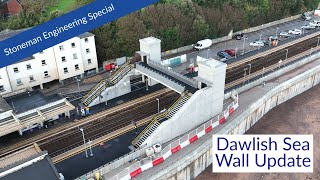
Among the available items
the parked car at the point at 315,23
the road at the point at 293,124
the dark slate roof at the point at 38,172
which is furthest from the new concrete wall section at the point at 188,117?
the parked car at the point at 315,23

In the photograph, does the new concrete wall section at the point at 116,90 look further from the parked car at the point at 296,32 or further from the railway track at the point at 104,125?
the parked car at the point at 296,32

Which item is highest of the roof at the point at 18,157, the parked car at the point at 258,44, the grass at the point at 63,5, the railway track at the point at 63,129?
the grass at the point at 63,5

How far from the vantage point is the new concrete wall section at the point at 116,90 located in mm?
54103

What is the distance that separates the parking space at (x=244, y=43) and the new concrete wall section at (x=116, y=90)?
15251 mm

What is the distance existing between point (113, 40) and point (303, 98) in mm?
41992

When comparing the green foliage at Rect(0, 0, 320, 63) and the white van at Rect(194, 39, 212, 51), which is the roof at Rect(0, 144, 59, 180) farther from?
the white van at Rect(194, 39, 212, 51)

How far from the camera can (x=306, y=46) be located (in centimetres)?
7900

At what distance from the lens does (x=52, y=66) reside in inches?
2388

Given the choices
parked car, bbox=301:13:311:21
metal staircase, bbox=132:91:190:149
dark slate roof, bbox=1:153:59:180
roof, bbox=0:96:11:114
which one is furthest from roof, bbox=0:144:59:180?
parked car, bbox=301:13:311:21

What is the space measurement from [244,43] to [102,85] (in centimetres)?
4325

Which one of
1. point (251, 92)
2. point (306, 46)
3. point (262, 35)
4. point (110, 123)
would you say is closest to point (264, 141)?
point (251, 92)

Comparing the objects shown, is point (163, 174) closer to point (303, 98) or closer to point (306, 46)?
point (303, 98)

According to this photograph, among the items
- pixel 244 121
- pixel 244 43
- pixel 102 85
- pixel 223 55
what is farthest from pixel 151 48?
pixel 244 43

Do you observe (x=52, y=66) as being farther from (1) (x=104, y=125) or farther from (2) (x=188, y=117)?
(2) (x=188, y=117)
